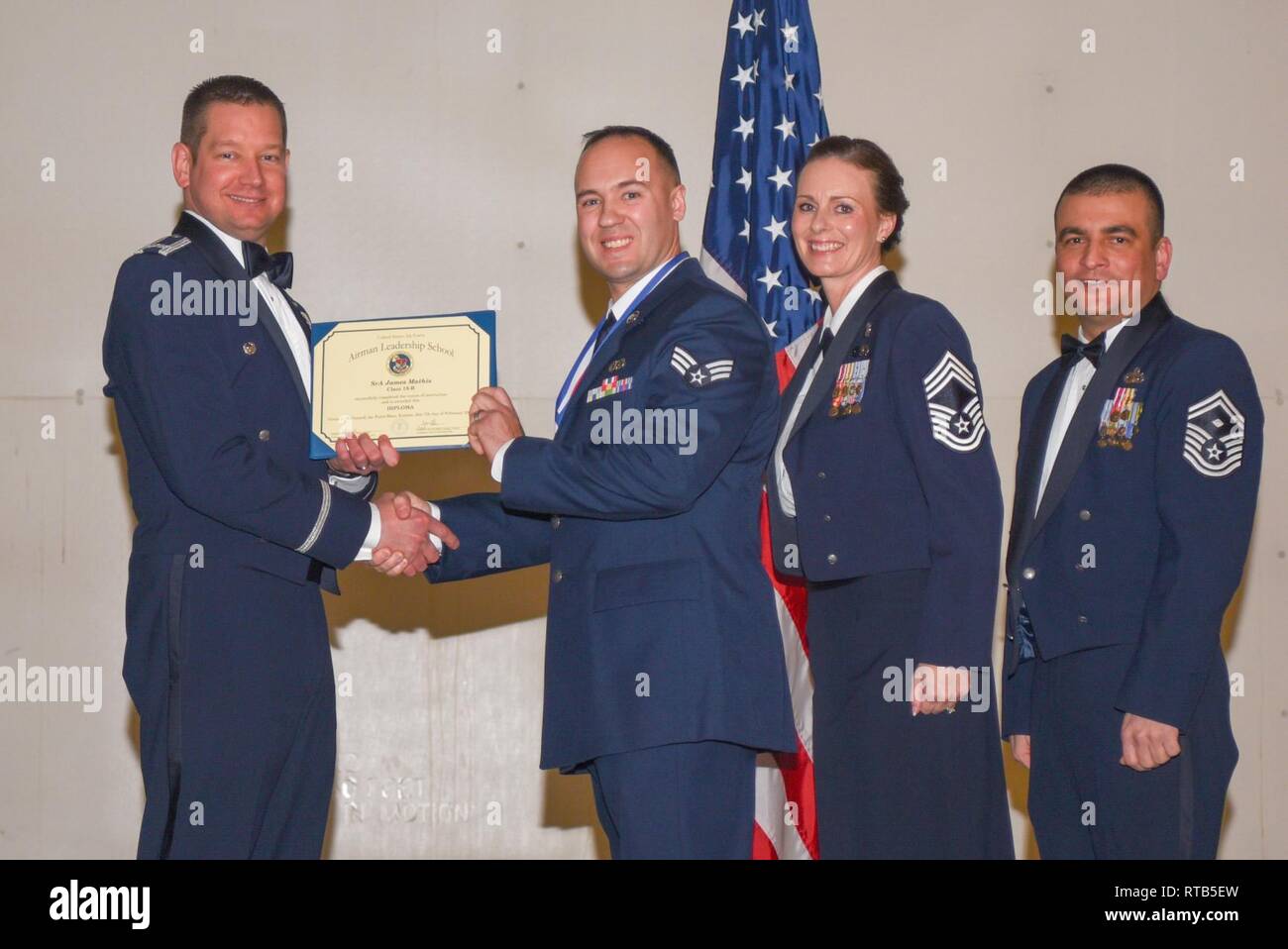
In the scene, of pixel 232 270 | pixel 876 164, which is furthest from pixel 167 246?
pixel 876 164

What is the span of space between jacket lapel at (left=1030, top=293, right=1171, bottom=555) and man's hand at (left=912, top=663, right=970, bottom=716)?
48 centimetres

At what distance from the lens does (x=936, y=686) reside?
3004 mm

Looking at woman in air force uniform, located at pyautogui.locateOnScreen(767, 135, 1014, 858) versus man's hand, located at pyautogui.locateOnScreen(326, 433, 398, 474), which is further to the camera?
man's hand, located at pyautogui.locateOnScreen(326, 433, 398, 474)

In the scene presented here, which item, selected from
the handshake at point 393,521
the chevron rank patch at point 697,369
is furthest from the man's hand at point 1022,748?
the handshake at point 393,521

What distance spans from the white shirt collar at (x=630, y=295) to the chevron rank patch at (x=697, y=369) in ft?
0.88

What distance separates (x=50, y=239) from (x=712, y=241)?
2.66 m

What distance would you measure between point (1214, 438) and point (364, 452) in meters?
2.03

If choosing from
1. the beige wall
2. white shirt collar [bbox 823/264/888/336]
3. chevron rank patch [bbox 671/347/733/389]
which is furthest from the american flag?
chevron rank patch [bbox 671/347/733/389]

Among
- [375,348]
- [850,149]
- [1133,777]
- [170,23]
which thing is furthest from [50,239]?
[1133,777]

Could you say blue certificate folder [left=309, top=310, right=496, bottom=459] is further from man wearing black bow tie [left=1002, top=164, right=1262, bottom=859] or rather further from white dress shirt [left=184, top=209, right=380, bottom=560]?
man wearing black bow tie [left=1002, top=164, right=1262, bottom=859]

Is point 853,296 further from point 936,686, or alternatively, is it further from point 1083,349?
point 936,686

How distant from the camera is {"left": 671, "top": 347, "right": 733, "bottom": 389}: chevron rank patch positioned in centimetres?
303

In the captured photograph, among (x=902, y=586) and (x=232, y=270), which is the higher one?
(x=232, y=270)

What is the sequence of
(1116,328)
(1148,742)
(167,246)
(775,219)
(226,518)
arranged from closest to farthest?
(1148,742) → (226,518) → (167,246) → (1116,328) → (775,219)
